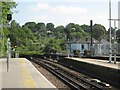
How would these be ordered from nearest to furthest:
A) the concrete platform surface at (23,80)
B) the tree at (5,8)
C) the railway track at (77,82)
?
the concrete platform surface at (23,80) → the railway track at (77,82) → the tree at (5,8)

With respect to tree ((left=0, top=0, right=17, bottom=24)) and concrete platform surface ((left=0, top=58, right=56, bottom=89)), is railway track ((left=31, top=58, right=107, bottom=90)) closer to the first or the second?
concrete platform surface ((left=0, top=58, right=56, bottom=89))

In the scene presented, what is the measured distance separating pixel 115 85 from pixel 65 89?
325 cm

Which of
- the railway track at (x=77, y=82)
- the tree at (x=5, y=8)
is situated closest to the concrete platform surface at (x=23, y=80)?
the railway track at (x=77, y=82)

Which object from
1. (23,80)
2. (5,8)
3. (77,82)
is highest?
(5,8)

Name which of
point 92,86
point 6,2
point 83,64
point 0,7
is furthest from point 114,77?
point 6,2

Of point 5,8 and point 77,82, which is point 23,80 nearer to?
point 77,82

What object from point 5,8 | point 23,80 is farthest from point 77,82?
point 5,8

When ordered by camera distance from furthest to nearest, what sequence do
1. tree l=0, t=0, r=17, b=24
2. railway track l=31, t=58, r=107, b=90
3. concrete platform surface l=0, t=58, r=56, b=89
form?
tree l=0, t=0, r=17, b=24, railway track l=31, t=58, r=107, b=90, concrete platform surface l=0, t=58, r=56, b=89

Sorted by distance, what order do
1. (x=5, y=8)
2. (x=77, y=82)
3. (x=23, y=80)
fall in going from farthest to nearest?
(x=5, y=8) < (x=77, y=82) < (x=23, y=80)

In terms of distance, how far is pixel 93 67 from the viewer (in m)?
31.5

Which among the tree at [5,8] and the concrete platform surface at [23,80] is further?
the tree at [5,8]

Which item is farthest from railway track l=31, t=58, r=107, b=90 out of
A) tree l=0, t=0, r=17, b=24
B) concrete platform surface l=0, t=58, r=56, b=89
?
tree l=0, t=0, r=17, b=24

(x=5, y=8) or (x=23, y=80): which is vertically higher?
(x=5, y=8)

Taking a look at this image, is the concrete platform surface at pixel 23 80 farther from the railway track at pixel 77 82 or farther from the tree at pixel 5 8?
the tree at pixel 5 8
